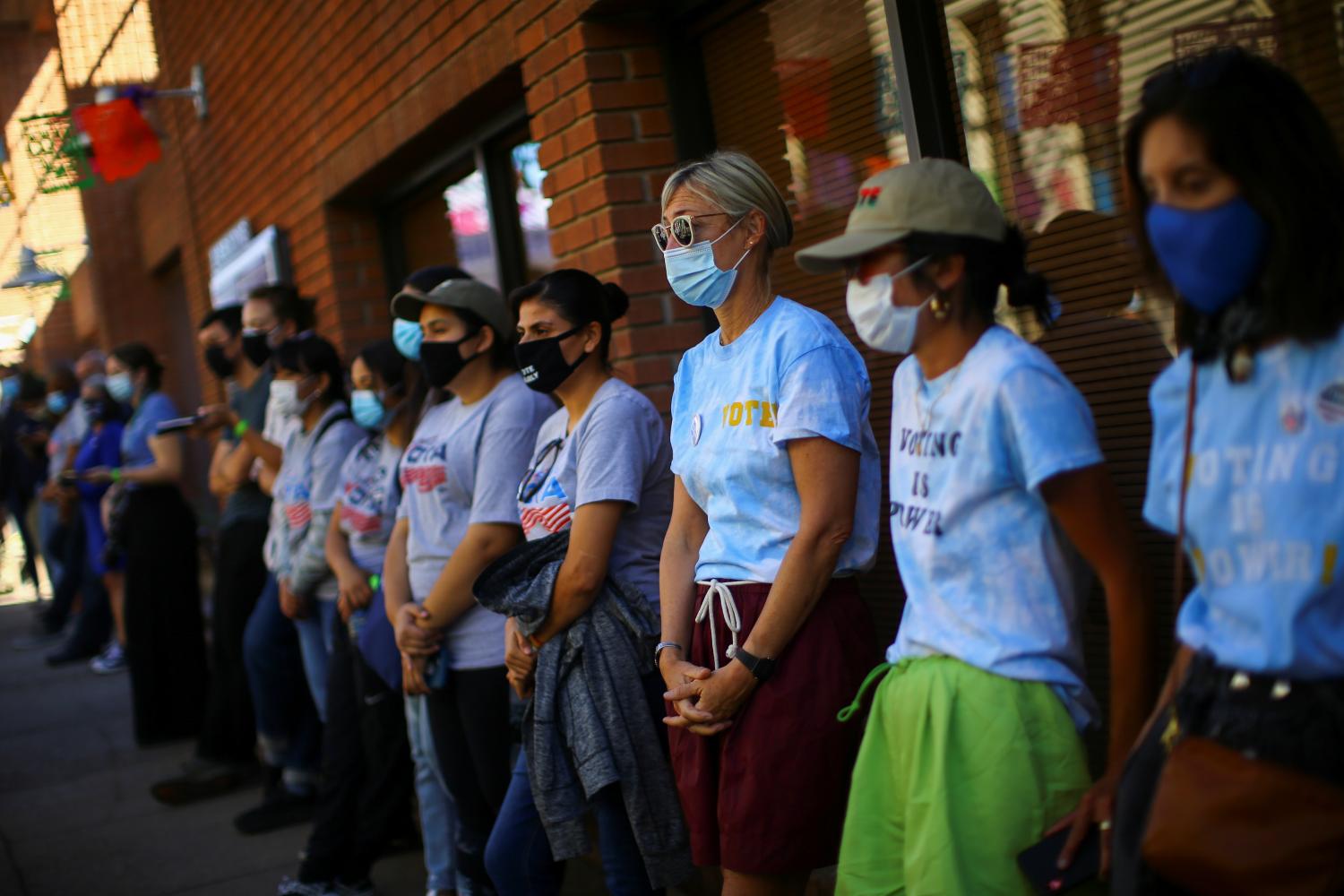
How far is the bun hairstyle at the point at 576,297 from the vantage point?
3.39m

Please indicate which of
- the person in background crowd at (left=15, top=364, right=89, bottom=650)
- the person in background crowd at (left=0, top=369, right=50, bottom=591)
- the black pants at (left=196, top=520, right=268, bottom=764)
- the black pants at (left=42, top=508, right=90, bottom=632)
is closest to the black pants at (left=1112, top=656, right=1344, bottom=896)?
the black pants at (left=196, top=520, right=268, bottom=764)

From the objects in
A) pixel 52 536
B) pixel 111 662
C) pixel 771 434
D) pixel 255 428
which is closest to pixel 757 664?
pixel 771 434

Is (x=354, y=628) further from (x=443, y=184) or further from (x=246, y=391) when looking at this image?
(x=443, y=184)

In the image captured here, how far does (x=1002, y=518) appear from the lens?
2139mm

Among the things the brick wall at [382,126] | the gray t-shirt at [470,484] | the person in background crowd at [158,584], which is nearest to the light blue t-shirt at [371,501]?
the gray t-shirt at [470,484]

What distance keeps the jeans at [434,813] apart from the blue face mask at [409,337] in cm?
107

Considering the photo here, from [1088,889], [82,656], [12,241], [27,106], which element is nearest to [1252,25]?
[1088,889]

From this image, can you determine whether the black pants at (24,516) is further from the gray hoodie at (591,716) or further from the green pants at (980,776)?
the green pants at (980,776)

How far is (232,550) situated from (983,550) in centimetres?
443

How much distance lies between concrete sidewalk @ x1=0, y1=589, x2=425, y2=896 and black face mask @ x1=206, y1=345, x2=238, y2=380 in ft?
6.29

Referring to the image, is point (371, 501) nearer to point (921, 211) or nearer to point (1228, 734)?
point (921, 211)

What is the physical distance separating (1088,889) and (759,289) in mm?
1368

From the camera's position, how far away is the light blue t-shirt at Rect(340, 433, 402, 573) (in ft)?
14.9

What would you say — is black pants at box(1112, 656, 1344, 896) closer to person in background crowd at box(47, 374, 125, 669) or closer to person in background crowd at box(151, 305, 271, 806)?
person in background crowd at box(151, 305, 271, 806)
